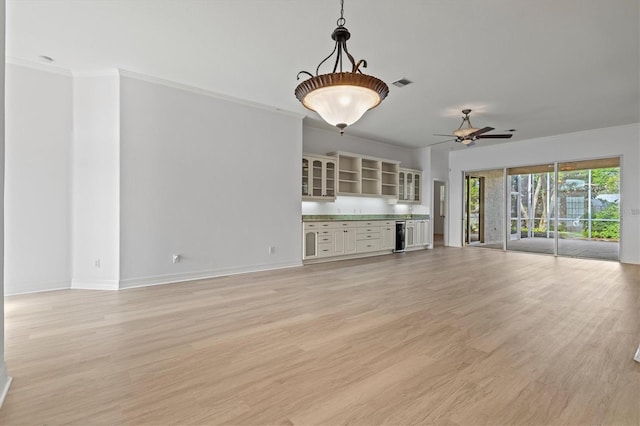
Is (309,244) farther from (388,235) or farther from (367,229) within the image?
(388,235)

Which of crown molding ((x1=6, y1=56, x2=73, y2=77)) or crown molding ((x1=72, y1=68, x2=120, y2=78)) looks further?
crown molding ((x1=72, y1=68, x2=120, y2=78))

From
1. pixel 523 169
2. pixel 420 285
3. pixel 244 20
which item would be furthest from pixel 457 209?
pixel 244 20

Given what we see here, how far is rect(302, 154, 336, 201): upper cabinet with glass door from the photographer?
6.64m

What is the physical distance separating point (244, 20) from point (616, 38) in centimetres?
396

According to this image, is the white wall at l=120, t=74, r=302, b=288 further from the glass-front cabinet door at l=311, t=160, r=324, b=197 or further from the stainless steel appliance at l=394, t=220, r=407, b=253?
the stainless steel appliance at l=394, t=220, r=407, b=253

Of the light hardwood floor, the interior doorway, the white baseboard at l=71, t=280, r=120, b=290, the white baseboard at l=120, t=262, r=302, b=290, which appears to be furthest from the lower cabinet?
the white baseboard at l=71, t=280, r=120, b=290

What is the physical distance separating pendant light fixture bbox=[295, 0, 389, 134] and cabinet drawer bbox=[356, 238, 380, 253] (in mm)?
5030

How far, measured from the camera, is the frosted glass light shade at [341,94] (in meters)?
2.29

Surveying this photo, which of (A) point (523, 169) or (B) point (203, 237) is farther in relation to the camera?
(A) point (523, 169)

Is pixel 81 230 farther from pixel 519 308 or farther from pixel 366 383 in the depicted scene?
pixel 519 308

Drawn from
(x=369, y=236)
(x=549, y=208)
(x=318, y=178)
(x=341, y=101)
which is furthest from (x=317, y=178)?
(x=549, y=208)

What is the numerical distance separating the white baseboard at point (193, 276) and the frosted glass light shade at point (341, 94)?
11.6 feet

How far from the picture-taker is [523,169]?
8.57m

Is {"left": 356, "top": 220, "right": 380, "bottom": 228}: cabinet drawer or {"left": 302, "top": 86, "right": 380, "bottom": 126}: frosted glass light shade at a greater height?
{"left": 302, "top": 86, "right": 380, "bottom": 126}: frosted glass light shade
